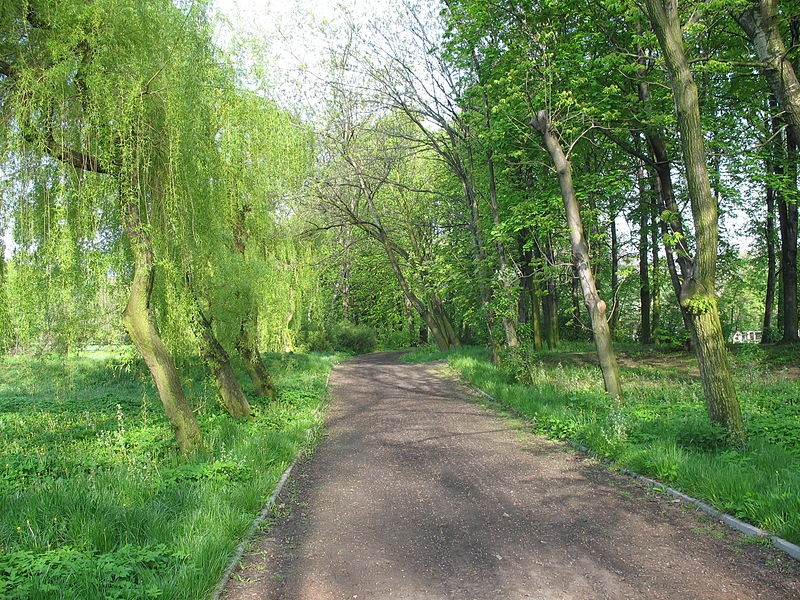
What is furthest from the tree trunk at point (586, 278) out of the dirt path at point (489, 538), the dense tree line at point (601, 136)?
the dirt path at point (489, 538)

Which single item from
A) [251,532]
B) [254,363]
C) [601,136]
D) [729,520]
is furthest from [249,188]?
[601,136]

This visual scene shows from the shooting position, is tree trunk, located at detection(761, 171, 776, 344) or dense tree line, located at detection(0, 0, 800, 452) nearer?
dense tree line, located at detection(0, 0, 800, 452)

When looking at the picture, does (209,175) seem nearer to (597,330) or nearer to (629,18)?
(597,330)

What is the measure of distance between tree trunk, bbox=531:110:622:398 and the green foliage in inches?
21.6

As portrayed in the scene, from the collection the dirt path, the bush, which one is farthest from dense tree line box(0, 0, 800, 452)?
the bush

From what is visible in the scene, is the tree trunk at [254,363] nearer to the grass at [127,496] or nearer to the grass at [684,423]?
the grass at [127,496]

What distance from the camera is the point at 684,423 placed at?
7.45 meters

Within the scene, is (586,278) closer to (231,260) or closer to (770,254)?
(231,260)

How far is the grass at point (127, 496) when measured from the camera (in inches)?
144

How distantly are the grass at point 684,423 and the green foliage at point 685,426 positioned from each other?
0.04 feet

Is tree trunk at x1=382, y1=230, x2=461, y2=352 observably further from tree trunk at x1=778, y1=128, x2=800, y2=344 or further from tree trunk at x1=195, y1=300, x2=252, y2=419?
tree trunk at x1=195, y1=300, x2=252, y2=419

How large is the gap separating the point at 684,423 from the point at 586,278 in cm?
369

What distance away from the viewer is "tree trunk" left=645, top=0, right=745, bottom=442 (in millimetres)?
6848

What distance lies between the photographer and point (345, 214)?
2384 cm
